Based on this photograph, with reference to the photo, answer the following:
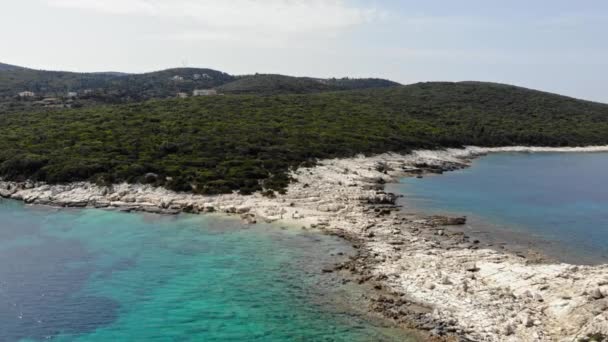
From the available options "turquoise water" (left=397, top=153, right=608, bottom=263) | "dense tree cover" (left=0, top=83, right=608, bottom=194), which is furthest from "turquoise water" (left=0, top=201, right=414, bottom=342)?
"turquoise water" (left=397, top=153, right=608, bottom=263)

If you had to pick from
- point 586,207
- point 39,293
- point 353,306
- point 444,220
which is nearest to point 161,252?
point 39,293

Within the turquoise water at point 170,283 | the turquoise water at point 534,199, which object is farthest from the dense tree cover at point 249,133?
the turquoise water at point 534,199

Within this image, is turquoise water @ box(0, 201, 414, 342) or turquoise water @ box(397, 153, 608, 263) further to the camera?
turquoise water @ box(397, 153, 608, 263)

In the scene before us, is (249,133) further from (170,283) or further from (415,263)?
(415,263)

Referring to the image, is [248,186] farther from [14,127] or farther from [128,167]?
[14,127]

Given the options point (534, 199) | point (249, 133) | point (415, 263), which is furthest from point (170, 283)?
point (249, 133)

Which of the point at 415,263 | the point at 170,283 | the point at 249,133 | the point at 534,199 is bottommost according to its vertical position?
the point at 170,283

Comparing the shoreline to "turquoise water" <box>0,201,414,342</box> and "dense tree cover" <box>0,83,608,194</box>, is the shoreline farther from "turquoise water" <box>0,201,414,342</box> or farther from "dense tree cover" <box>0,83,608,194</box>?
"dense tree cover" <box>0,83,608,194</box>
